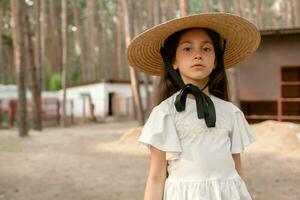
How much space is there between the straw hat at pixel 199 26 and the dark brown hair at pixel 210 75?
33 millimetres

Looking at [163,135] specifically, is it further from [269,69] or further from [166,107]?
[269,69]

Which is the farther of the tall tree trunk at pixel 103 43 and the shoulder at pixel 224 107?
the tall tree trunk at pixel 103 43

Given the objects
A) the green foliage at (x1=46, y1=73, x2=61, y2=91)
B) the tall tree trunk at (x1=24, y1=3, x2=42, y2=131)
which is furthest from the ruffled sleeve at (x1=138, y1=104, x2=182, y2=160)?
the green foliage at (x1=46, y1=73, x2=61, y2=91)

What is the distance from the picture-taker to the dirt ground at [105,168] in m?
6.74

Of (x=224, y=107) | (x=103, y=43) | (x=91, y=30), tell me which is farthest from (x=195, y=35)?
(x=103, y=43)

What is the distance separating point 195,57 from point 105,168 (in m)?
7.04

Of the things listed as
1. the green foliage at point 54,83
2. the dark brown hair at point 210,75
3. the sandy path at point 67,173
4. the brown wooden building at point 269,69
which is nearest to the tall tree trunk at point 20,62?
the sandy path at point 67,173

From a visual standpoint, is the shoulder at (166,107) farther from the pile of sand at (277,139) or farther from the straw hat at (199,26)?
the pile of sand at (277,139)

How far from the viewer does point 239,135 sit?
7.36ft

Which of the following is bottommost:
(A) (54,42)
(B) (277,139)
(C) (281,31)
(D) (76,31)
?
(B) (277,139)

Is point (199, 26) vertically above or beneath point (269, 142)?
above

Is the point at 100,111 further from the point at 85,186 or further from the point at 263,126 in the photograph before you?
the point at 85,186

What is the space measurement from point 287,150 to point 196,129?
8899 mm

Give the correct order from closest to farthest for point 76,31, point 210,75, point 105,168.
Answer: point 210,75, point 105,168, point 76,31
